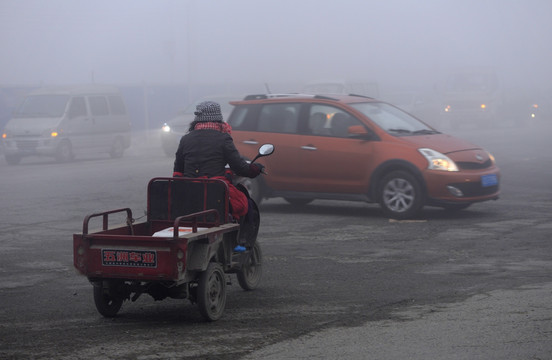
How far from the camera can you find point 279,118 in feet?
A: 43.7

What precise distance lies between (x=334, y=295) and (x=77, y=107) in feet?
61.0

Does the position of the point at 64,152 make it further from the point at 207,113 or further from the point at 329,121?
the point at 207,113

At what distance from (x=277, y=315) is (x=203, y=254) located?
0.74 meters

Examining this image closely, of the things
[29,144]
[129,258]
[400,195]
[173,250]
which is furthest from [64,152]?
[173,250]

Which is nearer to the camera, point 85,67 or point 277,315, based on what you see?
point 277,315

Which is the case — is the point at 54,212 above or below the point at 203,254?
below

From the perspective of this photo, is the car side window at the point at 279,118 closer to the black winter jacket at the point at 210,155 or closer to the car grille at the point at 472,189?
the car grille at the point at 472,189

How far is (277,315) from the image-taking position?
21.9 ft

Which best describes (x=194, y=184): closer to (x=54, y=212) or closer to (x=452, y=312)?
(x=452, y=312)

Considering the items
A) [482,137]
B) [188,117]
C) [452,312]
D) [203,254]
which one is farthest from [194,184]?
[482,137]

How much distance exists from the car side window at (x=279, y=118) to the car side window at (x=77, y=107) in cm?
1237

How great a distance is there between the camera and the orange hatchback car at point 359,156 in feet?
39.9

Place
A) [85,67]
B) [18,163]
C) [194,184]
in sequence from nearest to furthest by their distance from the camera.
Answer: [194,184]
[18,163]
[85,67]

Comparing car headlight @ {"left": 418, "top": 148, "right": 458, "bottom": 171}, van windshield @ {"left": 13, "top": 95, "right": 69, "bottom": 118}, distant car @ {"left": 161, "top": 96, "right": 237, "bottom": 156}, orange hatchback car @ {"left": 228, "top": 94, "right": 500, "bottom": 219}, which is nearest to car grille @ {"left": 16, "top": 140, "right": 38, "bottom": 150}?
van windshield @ {"left": 13, "top": 95, "right": 69, "bottom": 118}
